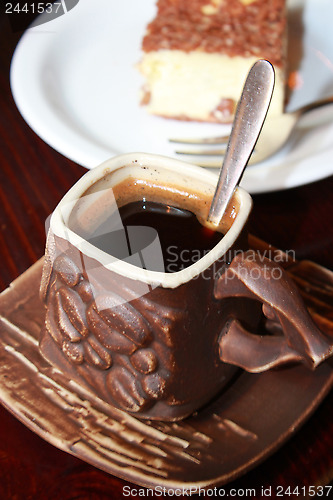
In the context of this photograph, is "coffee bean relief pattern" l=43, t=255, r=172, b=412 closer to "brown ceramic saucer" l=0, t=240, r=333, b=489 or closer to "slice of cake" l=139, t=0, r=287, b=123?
"brown ceramic saucer" l=0, t=240, r=333, b=489

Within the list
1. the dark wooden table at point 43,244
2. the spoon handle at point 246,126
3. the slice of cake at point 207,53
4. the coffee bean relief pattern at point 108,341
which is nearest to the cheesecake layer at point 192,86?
the slice of cake at point 207,53

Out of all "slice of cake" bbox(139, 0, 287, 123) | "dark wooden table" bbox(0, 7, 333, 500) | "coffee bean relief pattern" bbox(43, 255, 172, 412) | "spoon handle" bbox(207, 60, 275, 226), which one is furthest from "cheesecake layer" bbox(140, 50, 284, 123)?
"coffee bean relief pattern" bbox(43, 255, 172, 412)

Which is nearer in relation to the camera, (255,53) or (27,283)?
(27,283)

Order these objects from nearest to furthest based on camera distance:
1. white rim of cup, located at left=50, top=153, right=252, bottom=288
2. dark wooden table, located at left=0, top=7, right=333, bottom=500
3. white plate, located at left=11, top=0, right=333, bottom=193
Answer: white rim of cup, located at left=50, top=153, right=252, bottom=288 < dark wooden table, located at left=0, top=7, right=333, bottom=500 < white plate, located at left=11, top=0, right=333, bottom=193

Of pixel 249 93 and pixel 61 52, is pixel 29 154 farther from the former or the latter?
pixel 249 93

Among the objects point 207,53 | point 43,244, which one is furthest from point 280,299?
point 207,53

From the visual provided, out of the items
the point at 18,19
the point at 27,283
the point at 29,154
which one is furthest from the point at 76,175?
the point at 18,19
